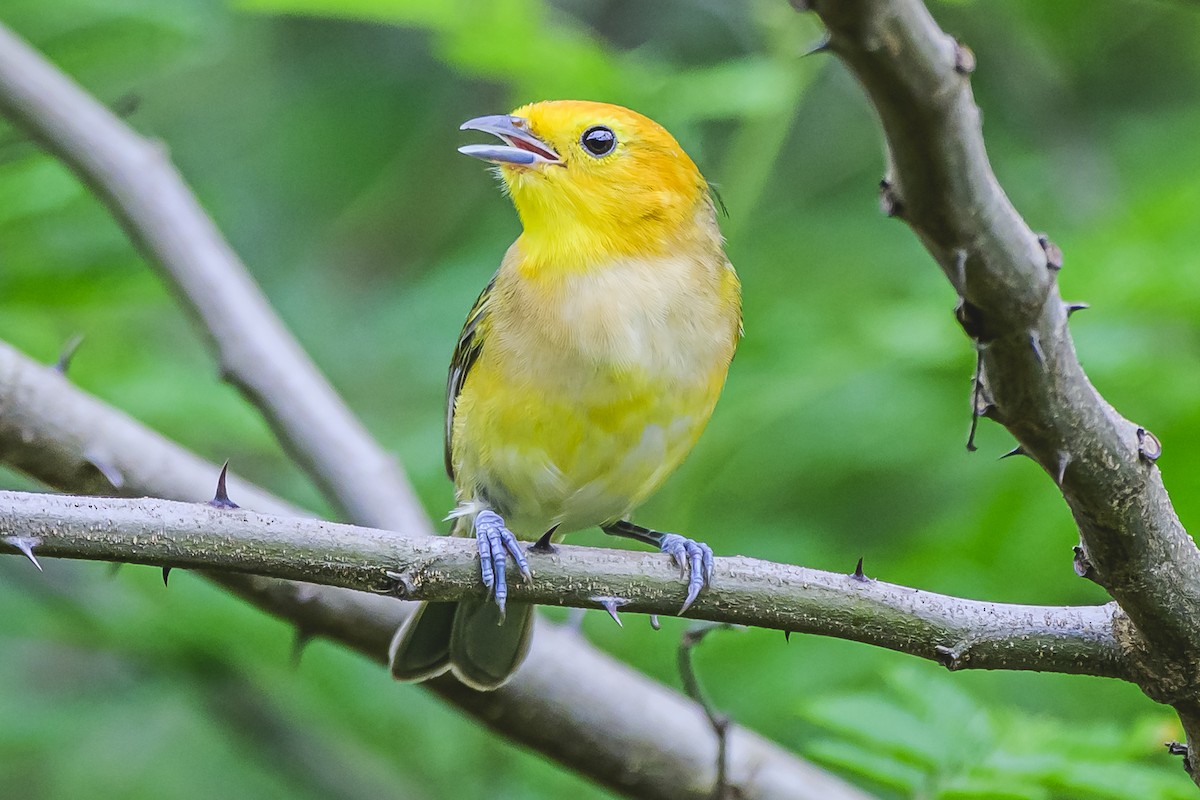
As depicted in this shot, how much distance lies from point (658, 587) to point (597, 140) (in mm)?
2118

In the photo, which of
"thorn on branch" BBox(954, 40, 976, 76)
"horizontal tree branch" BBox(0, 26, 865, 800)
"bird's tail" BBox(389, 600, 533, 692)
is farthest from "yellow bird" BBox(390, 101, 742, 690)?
"thorn on branch" BBox(954, 40, 976, 76)

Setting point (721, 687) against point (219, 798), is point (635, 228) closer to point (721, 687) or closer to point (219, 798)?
point (721, 687)

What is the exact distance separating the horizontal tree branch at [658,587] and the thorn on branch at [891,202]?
130 centimetres

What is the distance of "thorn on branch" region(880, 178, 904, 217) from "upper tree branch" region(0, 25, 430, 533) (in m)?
3.48

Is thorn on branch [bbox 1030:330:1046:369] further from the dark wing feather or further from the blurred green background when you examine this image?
the dark wing feather

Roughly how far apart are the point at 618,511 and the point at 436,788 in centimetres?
201

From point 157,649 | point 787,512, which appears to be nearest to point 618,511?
point 787,512

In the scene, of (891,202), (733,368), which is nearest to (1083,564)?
(891,202)

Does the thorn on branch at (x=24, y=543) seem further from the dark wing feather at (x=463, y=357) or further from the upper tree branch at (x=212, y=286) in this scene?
the upper tree branch at (x=212, y=286)

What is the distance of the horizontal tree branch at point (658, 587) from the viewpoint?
9.34 ft

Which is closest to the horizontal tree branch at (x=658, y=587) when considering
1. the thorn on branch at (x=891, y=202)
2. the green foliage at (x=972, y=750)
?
the green foliage at (x=972, y=750)

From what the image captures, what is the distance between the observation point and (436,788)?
615 cm

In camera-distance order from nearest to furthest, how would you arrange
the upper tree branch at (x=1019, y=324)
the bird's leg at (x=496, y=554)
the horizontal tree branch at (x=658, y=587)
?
the upper tree branch at (x=1019, y=324) → the horizontal tree branch at (x=658, y=587) → the bird's leg at (x=496, y=554)

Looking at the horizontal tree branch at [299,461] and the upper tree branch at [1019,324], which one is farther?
the horizontal tree branch at [299,461]
